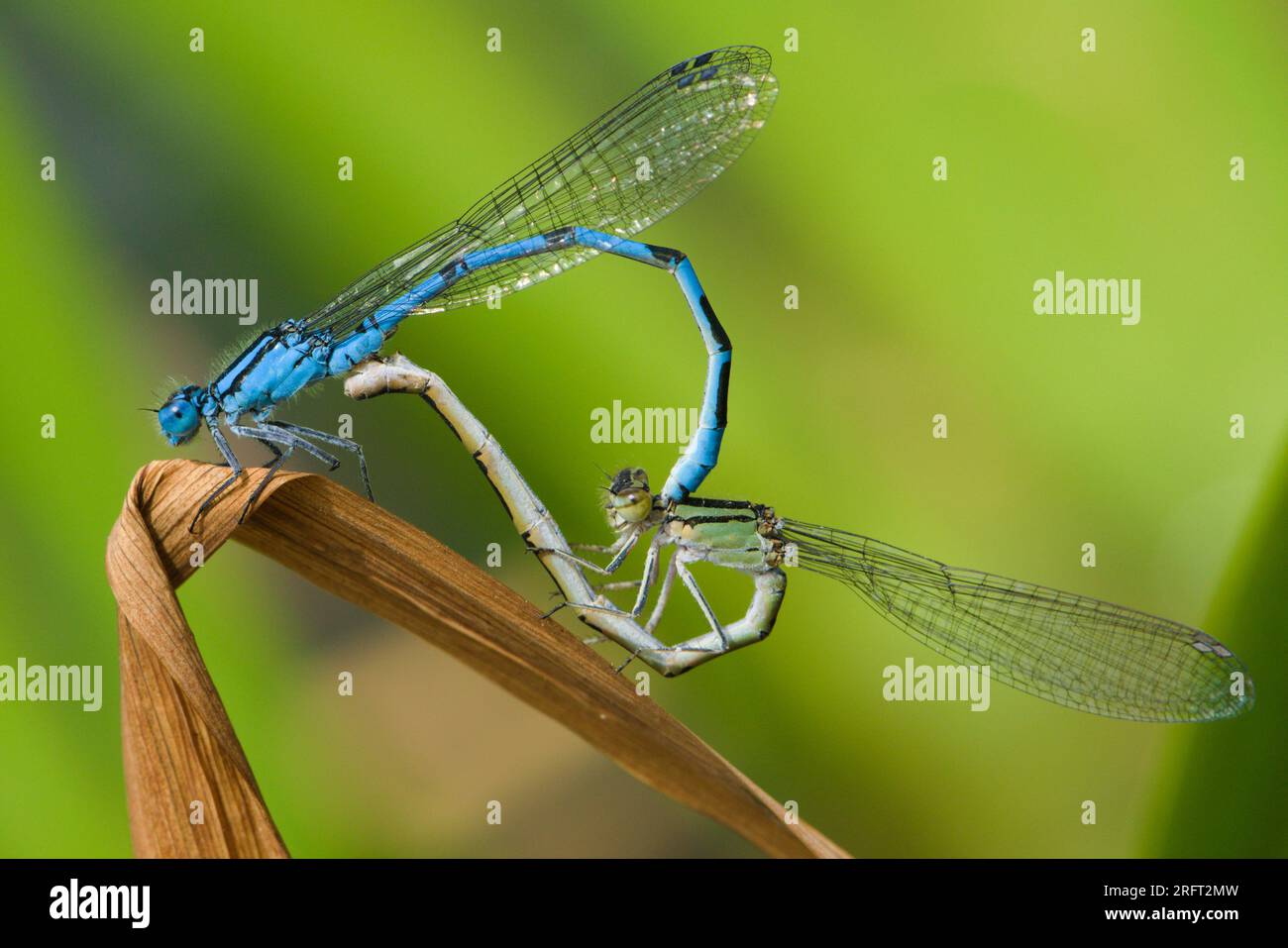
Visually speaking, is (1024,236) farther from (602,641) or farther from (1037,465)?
(602,641)

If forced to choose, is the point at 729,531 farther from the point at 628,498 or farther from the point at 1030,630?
the point at 1030,630

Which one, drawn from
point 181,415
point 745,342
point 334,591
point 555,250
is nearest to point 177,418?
point 181,415

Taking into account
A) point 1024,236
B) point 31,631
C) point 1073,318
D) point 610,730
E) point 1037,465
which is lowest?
point 610,730

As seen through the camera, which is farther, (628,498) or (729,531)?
(729,531)

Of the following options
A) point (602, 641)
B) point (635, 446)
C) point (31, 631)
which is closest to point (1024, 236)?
point (635, 446)

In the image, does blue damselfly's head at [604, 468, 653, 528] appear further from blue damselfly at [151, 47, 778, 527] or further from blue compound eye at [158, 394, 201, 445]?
blue compound eye at [158, 394, 201, 445]

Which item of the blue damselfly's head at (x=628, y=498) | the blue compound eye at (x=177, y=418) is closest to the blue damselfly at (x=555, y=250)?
the blue compound eye at (x=177, y=418)

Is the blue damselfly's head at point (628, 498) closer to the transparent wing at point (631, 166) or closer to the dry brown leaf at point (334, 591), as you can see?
the transparent wing at point (631, 166)
